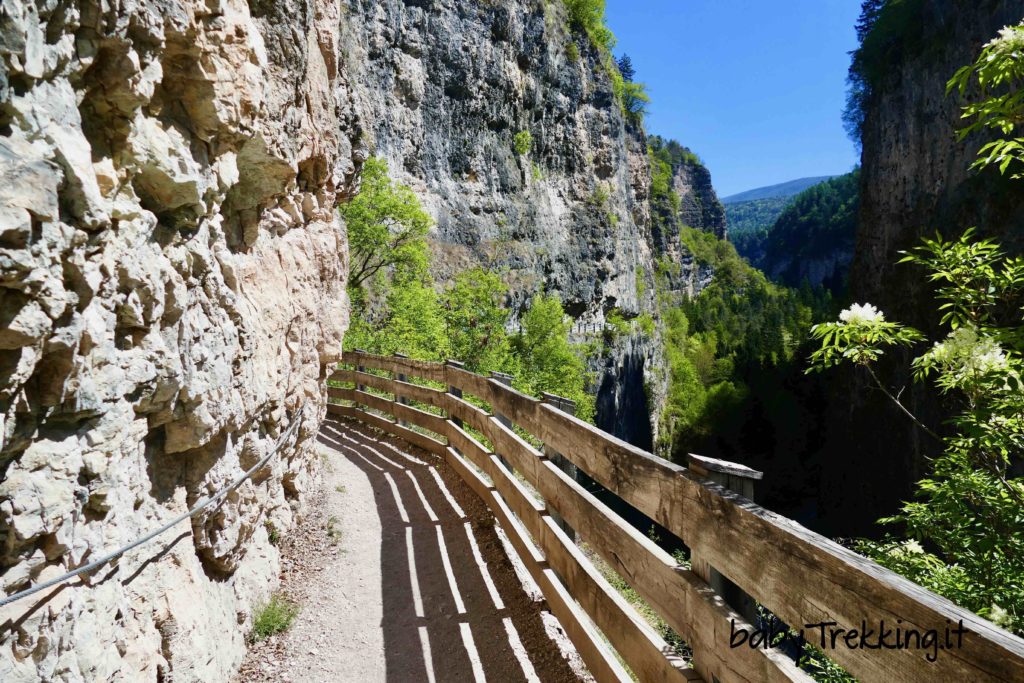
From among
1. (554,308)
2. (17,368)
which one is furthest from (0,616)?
(554,308)

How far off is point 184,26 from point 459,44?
94.8ft

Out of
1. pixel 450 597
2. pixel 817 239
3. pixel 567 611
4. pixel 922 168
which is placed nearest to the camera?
pixel 567 611

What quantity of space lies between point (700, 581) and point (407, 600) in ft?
9.24

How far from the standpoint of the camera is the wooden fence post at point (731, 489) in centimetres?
185

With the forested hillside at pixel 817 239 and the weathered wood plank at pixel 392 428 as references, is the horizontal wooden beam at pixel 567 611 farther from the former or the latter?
the forested hillside at pixel 817 239

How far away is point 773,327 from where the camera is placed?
7338cm

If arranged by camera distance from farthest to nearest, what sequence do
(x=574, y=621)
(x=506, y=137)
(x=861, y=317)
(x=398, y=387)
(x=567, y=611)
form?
1. (x=506, y=137)
2. (x=398, y=387)
3. (x=861, y=317)
4. (x=567, y=611)
5. (x=574, y=621)

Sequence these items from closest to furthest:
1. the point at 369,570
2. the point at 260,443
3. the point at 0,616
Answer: the point at 0,616, the point at 260,443, the point at 369,570

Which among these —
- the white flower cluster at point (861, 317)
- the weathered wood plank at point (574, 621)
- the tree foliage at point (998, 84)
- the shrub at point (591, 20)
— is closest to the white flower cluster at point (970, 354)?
the white flower cluster at point (861, 317)

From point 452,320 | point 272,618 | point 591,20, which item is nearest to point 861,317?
point 272,618

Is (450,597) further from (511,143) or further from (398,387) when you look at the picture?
(511,143)

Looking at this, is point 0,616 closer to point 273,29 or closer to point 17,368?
point 17,368

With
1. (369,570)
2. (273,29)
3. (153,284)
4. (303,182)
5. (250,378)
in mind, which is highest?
(273,29)

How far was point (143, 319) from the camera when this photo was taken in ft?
8.48
